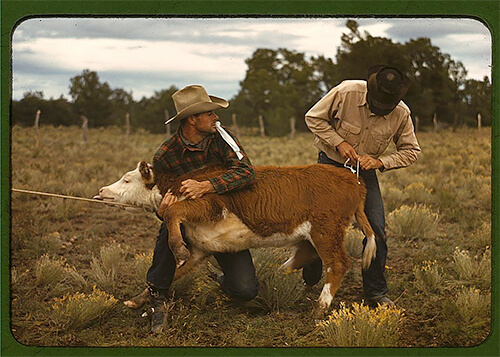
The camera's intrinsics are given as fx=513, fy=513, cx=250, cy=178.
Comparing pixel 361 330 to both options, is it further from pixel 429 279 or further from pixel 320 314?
pixel 429 279

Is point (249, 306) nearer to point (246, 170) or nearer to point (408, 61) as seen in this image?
point (246, 170)

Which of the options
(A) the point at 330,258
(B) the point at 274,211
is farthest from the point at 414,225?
(B) the point at 274,211

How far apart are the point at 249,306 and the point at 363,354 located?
136 centimetres

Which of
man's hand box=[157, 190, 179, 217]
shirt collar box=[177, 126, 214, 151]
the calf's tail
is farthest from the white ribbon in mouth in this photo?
the calf's tail

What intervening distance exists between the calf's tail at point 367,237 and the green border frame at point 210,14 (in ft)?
2.85

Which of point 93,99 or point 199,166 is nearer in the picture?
point 199,166

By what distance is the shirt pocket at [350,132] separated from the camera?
4.84 meters

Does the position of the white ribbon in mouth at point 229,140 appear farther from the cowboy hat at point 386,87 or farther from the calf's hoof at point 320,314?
the calf's hoof at point 320,314

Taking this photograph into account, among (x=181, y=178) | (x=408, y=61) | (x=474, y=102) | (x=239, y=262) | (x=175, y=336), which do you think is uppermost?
(x=408, y=61)

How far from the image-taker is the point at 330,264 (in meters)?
4.51

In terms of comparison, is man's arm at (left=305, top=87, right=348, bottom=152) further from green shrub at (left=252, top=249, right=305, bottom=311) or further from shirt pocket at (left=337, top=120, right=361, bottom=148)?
green shrub at (left=252, top=249, right=305, bottom=311)

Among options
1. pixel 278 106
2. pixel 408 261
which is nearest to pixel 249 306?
pixel 408 261

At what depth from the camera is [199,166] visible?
4.58 m

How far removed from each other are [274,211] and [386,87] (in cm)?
145
